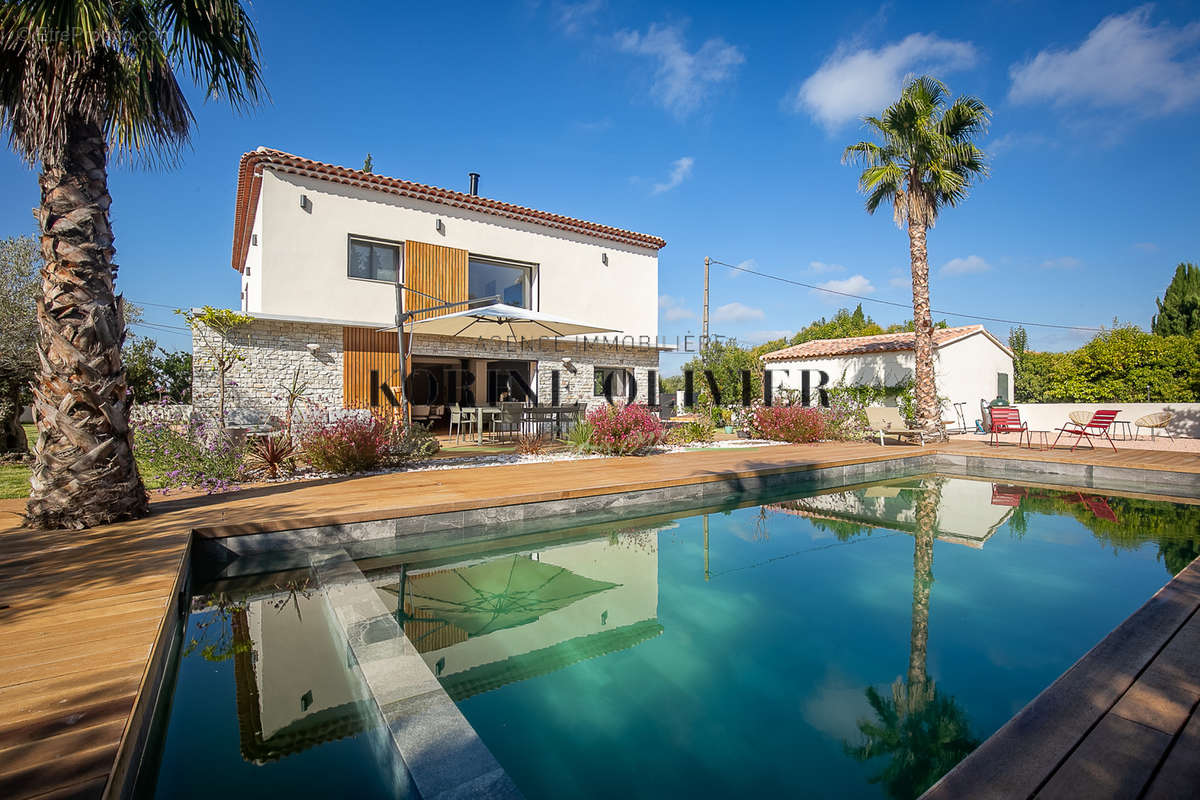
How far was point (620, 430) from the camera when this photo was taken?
9766 mm

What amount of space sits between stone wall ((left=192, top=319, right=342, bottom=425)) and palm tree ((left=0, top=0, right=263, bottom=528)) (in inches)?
251

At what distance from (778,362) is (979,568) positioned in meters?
17.0

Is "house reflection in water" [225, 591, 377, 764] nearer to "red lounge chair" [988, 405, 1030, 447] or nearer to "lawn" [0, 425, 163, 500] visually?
"lawn" [0, 425, 163, 500]

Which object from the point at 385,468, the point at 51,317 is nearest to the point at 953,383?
the point at 385,468

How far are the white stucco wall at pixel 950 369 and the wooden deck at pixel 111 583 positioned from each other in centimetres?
901

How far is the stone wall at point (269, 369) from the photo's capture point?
1052 cm

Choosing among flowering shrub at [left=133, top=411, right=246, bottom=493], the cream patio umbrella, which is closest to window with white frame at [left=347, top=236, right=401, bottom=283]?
the cream patio umbrella

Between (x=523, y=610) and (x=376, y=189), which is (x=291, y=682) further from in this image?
(x=376, y=189)

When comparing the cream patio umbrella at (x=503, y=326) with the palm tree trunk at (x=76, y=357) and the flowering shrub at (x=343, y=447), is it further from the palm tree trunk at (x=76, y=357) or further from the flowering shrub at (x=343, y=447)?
the palm tree trunk at (x=76, y=357)

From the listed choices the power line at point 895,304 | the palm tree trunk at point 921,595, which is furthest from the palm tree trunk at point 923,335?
the power line at point 895,304

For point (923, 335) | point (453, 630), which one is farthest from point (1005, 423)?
point (453, 630)

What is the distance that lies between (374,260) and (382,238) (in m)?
0.54

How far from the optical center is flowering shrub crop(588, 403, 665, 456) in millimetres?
9719

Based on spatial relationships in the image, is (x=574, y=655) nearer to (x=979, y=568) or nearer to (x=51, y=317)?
(x=979, y=568)
